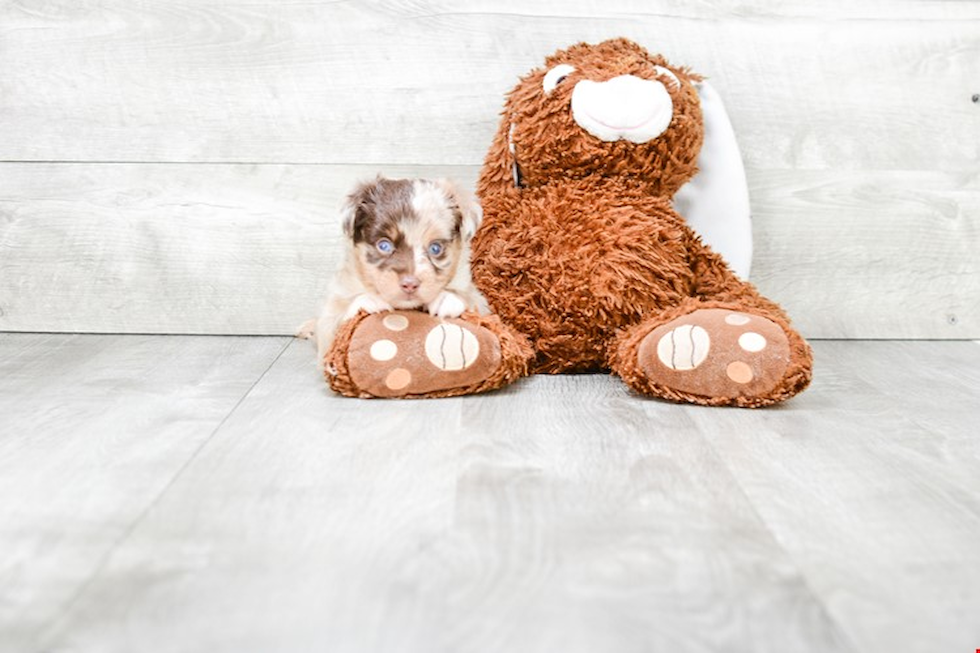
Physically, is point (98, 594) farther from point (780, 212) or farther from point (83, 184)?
point (780, 212)

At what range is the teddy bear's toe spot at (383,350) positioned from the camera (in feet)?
4.60

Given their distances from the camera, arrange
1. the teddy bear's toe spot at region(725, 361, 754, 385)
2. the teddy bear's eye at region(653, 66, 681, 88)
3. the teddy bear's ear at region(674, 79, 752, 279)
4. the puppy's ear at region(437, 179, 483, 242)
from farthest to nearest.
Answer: the teddy bear's ear at region(674, 79, 752, 279) → the teddy bear's eye at region(653, 66, 681, 88) → the puppy's ear at region(437, 179, 483, 242) → the teddy bear's toe spot at region(725, 361, 754, 385)

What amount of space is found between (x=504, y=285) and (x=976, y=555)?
887mm

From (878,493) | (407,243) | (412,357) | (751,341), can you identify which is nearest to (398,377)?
(412,357)

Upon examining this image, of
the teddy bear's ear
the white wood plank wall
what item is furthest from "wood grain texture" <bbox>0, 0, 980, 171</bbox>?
the teddy bear's ear

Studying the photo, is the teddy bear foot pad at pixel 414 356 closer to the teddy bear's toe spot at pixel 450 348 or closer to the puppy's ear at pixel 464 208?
the teddy bear's toe spot at pixel 450 348

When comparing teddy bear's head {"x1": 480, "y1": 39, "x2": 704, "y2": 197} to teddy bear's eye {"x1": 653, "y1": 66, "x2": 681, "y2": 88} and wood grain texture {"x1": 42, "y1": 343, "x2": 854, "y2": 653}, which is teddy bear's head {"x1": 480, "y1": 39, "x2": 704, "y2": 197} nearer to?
teddy bear's eye {"x1": 653, "y1": 66, "x2": 681, "y2": 88}

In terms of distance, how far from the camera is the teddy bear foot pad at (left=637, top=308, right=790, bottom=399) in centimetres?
137

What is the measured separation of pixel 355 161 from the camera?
191 centimetres

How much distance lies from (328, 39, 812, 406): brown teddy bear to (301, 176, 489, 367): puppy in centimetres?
5

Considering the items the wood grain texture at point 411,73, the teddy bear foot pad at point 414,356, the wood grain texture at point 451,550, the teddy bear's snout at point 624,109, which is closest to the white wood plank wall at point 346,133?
the wood grain texture at point 411,73

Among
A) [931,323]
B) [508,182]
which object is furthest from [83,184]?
[931,323]

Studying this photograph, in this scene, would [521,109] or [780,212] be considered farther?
[780,212]

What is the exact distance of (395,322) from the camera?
4.68 feet
